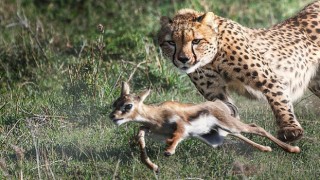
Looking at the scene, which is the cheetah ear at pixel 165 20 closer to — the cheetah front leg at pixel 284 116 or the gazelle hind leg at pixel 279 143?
the cheetah front leg at pixel 284 116

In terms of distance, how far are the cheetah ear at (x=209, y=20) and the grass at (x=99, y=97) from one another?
901mm

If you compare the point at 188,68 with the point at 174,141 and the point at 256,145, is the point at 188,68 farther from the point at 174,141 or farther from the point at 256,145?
the point at 174,141

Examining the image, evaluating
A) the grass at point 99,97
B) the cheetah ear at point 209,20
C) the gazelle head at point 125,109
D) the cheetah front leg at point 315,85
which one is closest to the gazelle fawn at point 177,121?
the gazelle head at point 125,109

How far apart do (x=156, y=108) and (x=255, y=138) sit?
117 cm

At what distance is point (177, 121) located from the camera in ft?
18.8

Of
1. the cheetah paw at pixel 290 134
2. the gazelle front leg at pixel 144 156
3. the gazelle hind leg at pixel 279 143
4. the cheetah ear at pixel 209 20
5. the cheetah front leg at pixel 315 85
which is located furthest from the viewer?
the cheetah front leg at pixel 315 85

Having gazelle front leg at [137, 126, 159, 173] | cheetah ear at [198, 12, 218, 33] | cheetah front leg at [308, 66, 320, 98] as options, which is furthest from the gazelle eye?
cheetah front leg at [308, 66, 320, 98]

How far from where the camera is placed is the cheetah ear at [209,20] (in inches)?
266

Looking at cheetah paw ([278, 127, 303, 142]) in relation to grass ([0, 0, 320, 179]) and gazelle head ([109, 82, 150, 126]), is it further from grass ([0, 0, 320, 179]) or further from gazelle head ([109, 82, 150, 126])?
gazelle head ([109, 82, 150, 126])

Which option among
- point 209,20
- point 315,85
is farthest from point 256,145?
point 315,85

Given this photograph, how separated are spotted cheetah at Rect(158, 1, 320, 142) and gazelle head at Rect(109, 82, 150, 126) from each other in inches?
41.9

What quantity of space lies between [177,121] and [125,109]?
394 mm

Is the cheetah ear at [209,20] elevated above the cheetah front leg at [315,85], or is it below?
above

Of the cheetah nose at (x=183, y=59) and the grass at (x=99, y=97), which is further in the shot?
the cheetah nose at (x=183, y=59)
